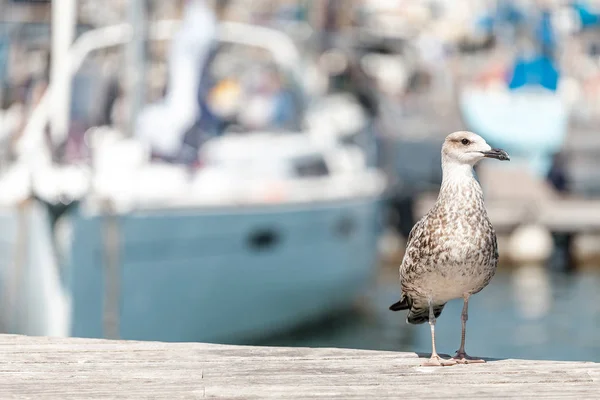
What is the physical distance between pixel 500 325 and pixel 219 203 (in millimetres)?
6168

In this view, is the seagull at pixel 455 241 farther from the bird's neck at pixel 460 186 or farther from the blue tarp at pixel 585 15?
the blue tarp at pixel 585 15

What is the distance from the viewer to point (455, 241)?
219 inches

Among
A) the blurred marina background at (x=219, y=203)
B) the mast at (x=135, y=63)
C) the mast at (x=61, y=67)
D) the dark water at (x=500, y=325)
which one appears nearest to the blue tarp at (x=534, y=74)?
the blurred marina background at (x=219, y=203)

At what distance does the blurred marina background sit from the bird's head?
23.6ft

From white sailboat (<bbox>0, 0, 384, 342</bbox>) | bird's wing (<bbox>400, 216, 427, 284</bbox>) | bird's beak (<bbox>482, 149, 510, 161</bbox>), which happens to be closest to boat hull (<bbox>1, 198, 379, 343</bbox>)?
white sailboat (<bbox>0, 0, 384, 342</bbox>)

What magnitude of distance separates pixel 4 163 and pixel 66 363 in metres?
8.51

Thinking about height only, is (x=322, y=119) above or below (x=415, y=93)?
above

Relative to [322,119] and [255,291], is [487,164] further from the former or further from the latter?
[255,291]

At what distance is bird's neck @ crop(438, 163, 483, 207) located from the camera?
5676 millimetres

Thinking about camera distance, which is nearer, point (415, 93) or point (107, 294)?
point (107, 294)

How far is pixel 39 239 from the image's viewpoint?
41.7 ft

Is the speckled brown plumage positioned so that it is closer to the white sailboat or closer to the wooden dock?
the wooden dock

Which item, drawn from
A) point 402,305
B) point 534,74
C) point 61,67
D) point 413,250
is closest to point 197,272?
point 61,67

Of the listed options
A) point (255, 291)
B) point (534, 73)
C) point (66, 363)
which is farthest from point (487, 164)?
point (66, 363)
